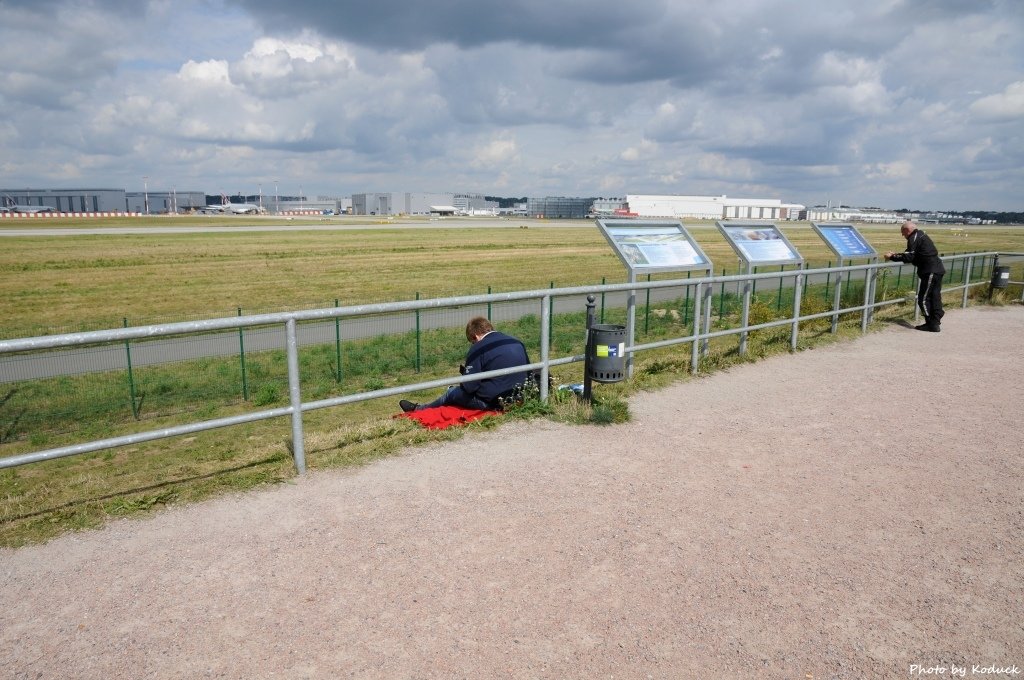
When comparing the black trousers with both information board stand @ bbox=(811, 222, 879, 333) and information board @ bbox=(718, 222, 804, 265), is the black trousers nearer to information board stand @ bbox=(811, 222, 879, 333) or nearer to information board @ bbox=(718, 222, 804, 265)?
information board stand @ bbox=(811, 222, 879, 333)

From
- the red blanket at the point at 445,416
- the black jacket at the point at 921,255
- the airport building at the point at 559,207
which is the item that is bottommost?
the red blanket at the point at 445,416

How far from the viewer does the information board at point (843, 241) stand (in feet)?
43.5

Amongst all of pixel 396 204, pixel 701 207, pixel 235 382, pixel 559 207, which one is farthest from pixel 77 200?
pixel 235 382

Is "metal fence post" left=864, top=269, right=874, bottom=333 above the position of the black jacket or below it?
below

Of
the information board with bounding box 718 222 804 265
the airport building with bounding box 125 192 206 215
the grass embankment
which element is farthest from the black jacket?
the airport building with bounding box 125 192 206 215

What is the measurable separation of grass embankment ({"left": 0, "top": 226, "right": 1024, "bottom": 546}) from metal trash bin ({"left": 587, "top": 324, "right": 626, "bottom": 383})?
0.32 meters

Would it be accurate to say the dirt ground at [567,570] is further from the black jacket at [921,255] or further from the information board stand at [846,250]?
the black jacket at [921,255]

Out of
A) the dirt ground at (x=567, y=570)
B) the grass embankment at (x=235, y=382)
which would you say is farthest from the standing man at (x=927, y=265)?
the dirt ground at (x=567, y=570)

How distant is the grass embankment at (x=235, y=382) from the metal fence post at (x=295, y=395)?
0.14m

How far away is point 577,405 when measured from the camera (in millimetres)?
7535

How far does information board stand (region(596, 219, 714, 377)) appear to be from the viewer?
29.6 ft

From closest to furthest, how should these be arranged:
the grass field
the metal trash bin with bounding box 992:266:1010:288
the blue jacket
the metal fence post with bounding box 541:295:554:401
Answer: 1. the blue jacket
2. the metal fence post with bounding box 541:295:554:401
3. the metal trash bin with bounding box 992:266:1010:288
4. the grass field

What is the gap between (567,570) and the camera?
4160 mm

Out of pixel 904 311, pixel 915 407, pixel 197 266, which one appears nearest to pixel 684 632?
pixel 915 407
